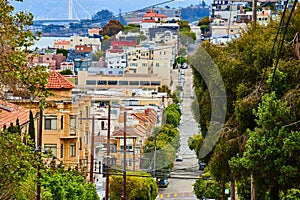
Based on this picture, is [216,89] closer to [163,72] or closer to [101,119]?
[101,119]

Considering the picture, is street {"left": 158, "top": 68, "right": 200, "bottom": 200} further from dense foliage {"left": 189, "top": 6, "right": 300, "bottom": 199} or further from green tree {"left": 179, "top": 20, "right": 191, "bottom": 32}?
green tree {"left": 179, "top": 20, "right": 191, "bottom": 32}

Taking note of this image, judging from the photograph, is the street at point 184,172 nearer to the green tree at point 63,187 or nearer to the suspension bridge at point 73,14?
the green tree at point 63,187

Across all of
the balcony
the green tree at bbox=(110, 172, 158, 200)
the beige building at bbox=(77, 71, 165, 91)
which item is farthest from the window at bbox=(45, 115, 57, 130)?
the beige building at bbox=(77, 71, 165, 91)

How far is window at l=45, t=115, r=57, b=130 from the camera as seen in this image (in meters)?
27.5

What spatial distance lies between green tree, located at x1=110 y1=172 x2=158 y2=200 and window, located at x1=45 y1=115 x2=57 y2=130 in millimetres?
5847

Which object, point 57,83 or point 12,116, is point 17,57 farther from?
point 57,83

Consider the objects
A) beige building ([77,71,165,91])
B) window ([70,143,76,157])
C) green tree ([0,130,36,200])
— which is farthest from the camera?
beige building ([77,71,165,91])

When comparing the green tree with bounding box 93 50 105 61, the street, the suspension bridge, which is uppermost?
the suspension bridge

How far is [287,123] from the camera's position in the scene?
13211mm

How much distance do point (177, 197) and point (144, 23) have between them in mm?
85459

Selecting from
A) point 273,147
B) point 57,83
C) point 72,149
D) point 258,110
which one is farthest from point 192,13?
point 273,147

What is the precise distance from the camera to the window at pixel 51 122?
27.5 metres

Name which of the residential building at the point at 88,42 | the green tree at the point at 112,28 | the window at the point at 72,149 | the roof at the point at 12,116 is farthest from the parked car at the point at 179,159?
the green tree at the point at 112,28

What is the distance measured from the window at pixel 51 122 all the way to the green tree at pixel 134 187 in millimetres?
5847
